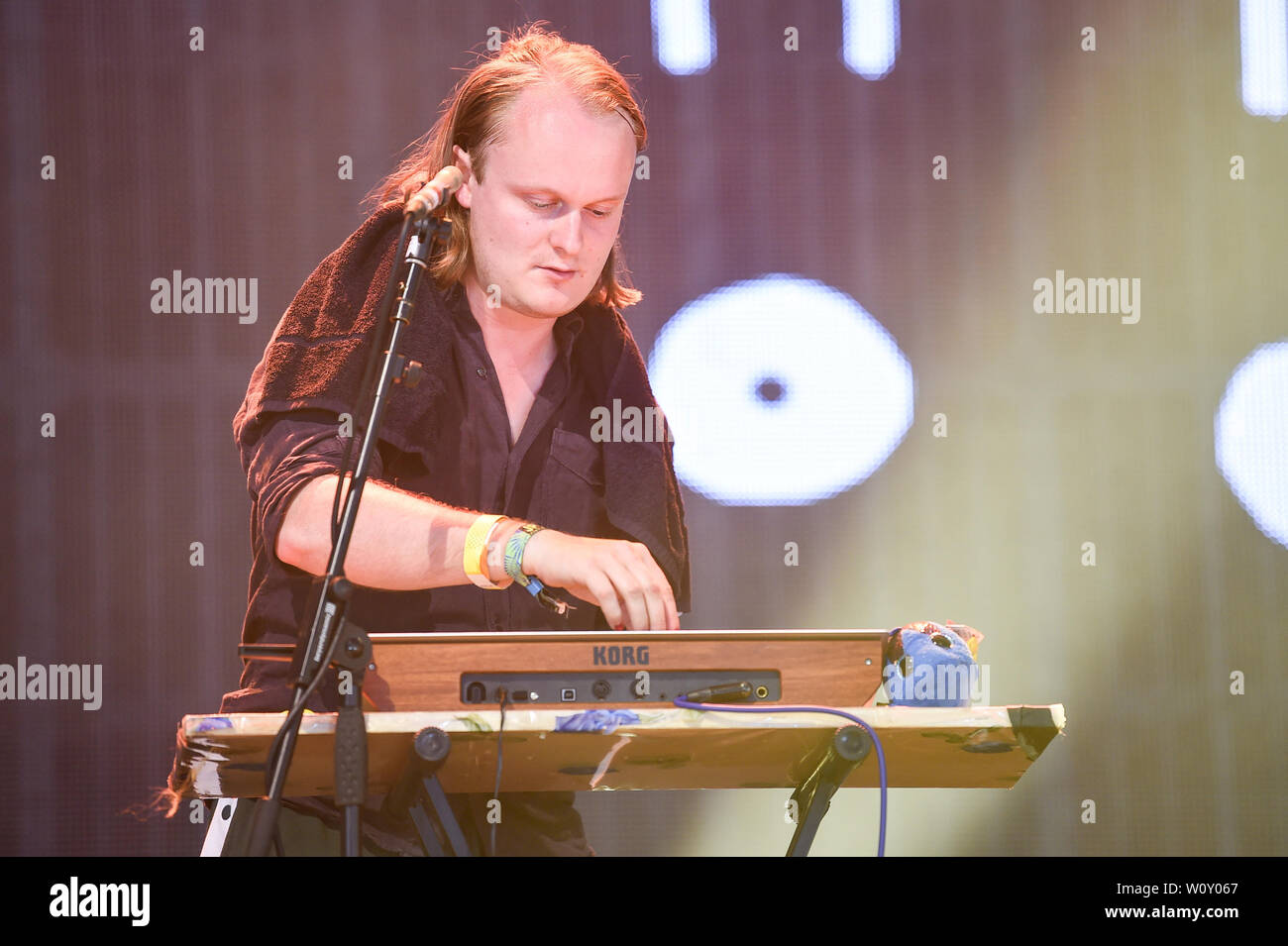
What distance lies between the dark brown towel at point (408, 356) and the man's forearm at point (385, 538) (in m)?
0.25

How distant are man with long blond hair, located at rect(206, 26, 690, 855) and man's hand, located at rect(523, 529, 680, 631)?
31cm

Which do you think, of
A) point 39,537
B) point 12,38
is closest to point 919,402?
point 39,537

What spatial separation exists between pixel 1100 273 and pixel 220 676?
2.43 meters

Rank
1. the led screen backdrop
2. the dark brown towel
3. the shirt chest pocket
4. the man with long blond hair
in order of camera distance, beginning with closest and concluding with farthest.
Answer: the man with long blond hair, the dark brown towel, the shirt chest pocket, the led screen backdrop

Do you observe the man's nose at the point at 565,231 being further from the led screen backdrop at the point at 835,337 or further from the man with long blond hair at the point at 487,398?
the led screen backdrop at the point at 835,337

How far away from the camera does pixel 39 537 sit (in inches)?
124

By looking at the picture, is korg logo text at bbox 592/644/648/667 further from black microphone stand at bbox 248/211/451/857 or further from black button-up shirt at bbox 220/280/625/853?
black button-up shirt at bbox 220/280/625/853

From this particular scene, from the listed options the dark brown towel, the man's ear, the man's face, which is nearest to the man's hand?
the dark brown towel

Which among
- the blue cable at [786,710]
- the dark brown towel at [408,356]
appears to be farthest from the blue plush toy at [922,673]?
the dark brown towel at [408,356]

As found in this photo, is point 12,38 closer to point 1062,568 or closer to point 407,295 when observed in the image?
point 407,295

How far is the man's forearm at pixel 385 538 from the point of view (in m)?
2.01

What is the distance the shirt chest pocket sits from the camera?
2.60 metres

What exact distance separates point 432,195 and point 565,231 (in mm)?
823

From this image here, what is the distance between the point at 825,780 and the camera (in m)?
1.74
